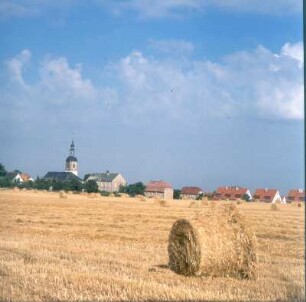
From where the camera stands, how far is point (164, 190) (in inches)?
3836

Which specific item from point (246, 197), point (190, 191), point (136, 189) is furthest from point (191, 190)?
point (246, 197)

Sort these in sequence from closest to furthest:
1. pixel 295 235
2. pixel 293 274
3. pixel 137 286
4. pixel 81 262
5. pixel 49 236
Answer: pixel 137 286 < pixel 293 274 < pixel 81 262 < pixel 49 236 < pixel 295 235

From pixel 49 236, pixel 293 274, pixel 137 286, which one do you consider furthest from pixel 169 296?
pixel 49 236

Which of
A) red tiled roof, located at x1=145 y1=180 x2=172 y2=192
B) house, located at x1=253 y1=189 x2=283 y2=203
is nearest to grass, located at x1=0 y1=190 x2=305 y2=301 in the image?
house, located at x1=253 y1=189 x2=283 y2=203

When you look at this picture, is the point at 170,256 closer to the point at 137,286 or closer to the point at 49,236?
the point at 137,286

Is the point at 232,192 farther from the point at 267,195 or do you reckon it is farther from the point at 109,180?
the point at 109,180

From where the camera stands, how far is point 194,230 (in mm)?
9203

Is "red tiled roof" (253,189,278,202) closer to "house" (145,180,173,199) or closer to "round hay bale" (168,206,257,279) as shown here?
"house" (145,180,173,199)

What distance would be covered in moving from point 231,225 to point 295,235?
610cm

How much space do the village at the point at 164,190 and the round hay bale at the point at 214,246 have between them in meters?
2.56

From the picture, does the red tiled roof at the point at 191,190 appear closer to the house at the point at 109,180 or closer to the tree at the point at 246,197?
the tree at the point at 246,197

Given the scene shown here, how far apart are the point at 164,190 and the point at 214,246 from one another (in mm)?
88708

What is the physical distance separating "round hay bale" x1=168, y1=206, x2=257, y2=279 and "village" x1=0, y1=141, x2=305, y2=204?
256cm

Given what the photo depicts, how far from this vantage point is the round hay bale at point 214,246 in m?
8.61
